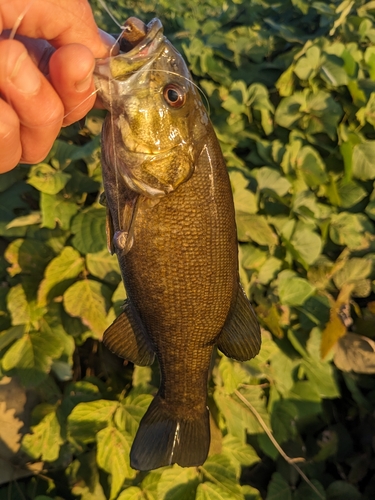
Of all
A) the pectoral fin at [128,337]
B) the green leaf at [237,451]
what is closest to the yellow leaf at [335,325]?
the green leaf at [237,451]

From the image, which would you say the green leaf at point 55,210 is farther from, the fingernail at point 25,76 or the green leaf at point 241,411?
the green leaf at point 241,411

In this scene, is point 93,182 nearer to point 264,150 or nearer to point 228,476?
point 264,150

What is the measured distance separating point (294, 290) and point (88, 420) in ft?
2.95

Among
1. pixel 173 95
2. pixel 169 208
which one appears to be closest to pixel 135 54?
pixel 173 95

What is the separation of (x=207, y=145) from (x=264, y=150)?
42.1 inches

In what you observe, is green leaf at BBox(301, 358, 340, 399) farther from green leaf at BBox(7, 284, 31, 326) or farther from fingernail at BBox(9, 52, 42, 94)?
fingernail at BBox(9, 52, 42, 94)

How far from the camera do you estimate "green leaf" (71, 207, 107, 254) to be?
1.48m

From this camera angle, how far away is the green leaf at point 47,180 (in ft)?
5.00

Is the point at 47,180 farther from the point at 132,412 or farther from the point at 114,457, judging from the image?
the point at 114,457

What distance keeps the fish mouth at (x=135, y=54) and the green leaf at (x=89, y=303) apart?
0.82 metres

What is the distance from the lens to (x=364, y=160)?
192 centimetres

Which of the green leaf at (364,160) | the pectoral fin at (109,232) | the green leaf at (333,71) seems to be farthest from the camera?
the green leaf at (333,71)

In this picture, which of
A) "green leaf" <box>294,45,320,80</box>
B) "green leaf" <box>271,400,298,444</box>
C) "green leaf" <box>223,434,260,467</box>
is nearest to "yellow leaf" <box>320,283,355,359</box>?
"green leaf" <box>271,400,298,444</box>

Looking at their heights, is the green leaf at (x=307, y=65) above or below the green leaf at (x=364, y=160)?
above
